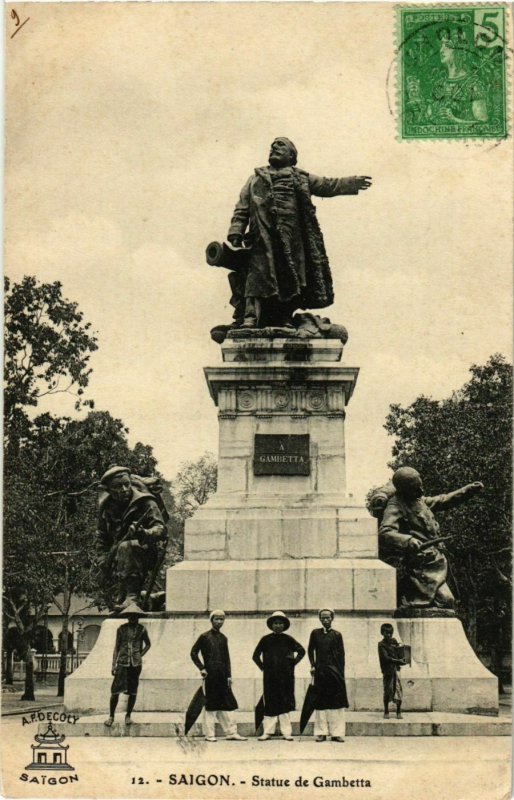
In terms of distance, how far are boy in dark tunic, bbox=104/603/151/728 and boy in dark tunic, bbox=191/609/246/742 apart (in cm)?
76

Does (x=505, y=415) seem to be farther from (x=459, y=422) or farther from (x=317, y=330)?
(x=317, y=330)

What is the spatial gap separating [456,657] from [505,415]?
642 inches

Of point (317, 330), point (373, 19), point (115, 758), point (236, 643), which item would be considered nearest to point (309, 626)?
point (236, 643)

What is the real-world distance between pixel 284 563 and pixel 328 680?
2.07m

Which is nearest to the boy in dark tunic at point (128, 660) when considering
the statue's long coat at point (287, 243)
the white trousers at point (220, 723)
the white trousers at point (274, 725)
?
the white trousers at point (220, 723)

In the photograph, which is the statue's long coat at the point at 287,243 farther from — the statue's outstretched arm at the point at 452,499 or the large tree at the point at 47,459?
the large tree at the point at 47,459

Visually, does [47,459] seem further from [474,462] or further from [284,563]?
[284,563]

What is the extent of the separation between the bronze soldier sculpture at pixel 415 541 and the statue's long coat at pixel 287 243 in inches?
116

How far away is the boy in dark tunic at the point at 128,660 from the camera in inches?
494

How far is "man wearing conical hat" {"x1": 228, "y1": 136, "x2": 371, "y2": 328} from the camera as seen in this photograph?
15539 mm

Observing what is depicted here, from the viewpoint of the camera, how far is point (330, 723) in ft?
39.7

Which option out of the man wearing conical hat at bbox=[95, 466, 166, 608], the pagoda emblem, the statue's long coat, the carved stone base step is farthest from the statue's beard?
the pagoda emblem

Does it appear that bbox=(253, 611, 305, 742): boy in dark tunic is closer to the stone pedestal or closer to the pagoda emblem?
the stone pedestal

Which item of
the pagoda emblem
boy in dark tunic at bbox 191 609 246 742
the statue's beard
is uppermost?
the statue's beard
